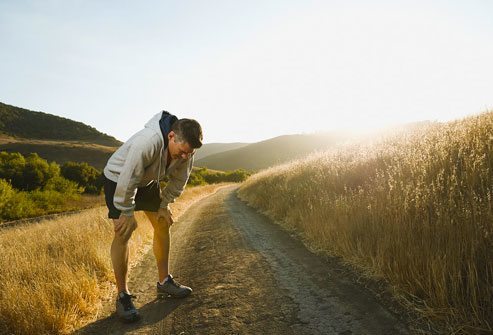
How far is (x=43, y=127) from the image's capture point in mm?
86625

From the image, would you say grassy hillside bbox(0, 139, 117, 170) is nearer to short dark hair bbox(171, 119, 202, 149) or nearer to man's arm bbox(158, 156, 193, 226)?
man's arm bbox(158, 156, 193, 226)

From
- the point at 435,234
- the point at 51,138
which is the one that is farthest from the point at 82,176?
the point at 51,138

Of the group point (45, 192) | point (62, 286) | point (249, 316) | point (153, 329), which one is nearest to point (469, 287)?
point (249, 316)

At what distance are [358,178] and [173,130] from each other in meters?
5.48

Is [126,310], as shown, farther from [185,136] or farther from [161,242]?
[185,136]

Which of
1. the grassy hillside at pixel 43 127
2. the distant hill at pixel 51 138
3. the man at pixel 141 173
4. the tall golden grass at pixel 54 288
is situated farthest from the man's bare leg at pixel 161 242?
the grassy hillside at pixel 43 127

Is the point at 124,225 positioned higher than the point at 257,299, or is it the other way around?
the point at 124,225

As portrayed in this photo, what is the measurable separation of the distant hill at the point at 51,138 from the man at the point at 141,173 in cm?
6451

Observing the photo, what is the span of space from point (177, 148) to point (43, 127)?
98.4 meters

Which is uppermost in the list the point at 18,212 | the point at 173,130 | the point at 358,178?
the point at 173,130

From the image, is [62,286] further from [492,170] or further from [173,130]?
[492,170]

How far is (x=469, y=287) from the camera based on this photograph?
9.14 ft

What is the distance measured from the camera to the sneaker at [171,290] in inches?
159

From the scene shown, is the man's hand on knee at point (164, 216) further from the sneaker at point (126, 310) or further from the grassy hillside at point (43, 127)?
the grassy hillside at point (43, 127)
